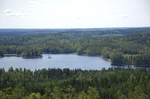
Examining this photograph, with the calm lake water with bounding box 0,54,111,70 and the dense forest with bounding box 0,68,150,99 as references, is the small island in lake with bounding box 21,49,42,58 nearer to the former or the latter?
the calm lake water with bounding box 0,54,111,70

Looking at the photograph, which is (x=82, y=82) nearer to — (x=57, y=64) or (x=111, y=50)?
(x=57, y=64)

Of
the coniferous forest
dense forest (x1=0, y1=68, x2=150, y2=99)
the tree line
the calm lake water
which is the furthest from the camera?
the tree line

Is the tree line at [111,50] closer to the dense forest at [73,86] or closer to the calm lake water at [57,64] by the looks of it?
the calm lake water at [57,64]

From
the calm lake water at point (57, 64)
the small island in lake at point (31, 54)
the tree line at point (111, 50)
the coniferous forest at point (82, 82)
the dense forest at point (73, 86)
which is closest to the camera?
the dense forest at point (73, 86)

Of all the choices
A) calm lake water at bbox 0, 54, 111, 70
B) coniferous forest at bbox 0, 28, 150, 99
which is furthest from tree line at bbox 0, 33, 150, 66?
calm lake water at bbox 0, 54, 111, 70

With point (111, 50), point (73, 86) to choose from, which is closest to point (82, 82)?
point (73, 86)

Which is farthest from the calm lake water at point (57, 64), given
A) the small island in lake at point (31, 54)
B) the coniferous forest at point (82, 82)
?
the small island in lake at point (31, 54)

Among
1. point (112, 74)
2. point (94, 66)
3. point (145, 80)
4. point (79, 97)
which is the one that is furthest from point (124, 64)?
point (79, 97)

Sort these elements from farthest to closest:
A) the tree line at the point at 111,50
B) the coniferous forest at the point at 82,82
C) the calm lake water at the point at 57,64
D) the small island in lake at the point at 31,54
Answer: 1. the small island in lake at the point at 31,54
2. the tree line at the point at 111,50
3. the calm lake water at the point at 57,64
4. the coniferous forest at the point at 82,82

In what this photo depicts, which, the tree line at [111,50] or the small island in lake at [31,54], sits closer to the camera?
the tree line at [111,50]
